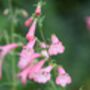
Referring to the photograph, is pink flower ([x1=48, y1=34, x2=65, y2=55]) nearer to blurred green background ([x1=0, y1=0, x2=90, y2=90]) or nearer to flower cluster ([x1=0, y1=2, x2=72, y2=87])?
flower cluster ([x1=0, y1=2, x2=72, y2=87])

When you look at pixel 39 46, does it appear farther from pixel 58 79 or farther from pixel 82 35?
pixel 82 35

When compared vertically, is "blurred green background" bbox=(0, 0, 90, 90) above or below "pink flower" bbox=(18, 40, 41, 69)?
below

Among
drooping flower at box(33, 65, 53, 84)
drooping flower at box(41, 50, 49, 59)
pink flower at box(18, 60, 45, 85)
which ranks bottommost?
drooping flower at box(33, 65, 53, 84)

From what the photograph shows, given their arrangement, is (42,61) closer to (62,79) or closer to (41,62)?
(41,62)

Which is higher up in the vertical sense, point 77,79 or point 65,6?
point 65,6

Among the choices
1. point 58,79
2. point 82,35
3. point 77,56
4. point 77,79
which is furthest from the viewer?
point 82,35

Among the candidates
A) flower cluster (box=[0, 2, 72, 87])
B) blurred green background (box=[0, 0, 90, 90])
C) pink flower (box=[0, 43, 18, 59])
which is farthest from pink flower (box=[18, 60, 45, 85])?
blurred green background (box=[0, 0, 90, 90])

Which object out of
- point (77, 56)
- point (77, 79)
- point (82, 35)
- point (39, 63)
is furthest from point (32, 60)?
point (82, 35)

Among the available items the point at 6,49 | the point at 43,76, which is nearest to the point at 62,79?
the point at 43,76

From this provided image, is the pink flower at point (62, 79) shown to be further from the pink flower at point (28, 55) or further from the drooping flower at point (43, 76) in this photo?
the pink flower at point (28, 55)
